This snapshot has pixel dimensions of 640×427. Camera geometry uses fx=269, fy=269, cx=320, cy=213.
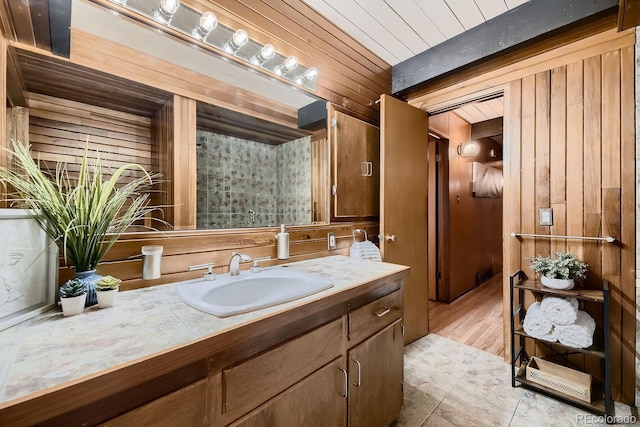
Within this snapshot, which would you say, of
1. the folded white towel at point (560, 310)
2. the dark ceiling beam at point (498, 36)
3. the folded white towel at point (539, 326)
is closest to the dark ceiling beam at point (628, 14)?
the dark ceiling beam at point (498, 36)

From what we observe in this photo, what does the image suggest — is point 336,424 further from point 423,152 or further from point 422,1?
point 422,1

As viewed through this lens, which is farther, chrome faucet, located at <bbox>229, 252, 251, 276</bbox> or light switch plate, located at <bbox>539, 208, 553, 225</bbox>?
light switch plate, located at <bbox>539, 208, 553, 225</bbox>

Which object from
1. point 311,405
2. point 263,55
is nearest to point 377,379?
point 311,405

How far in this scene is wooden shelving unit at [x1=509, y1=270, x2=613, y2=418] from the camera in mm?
1508

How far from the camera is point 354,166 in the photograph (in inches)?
86.4

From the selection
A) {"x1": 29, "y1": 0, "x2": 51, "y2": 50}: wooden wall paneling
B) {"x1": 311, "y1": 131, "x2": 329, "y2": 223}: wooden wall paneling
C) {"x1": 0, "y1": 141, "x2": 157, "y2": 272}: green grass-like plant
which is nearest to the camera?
{"x1": 0, "y1": 141, "x2": 157, "y2": 272}: green grass-like plant

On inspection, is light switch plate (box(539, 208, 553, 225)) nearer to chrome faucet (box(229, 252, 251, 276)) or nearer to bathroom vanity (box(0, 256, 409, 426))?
bathroom vanity (box(0, 256, 409, 426))

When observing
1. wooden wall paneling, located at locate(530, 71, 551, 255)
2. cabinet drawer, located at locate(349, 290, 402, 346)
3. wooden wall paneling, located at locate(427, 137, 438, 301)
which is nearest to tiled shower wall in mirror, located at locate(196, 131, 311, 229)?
cabinet drawer, located at locate(349, 290, 402, 346)

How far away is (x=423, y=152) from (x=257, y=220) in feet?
5.69

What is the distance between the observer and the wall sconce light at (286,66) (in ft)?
5.59

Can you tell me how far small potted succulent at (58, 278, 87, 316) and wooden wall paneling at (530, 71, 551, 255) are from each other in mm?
2591

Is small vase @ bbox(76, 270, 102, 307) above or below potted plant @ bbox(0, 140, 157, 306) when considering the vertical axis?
below

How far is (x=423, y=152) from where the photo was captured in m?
2.53

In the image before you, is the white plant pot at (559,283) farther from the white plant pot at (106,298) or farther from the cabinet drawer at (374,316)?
the white plant pot at (106,298)
